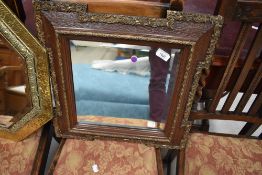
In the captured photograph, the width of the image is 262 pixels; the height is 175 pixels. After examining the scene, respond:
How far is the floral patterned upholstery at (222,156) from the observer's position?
0.91 m

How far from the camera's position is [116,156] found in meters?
0.92

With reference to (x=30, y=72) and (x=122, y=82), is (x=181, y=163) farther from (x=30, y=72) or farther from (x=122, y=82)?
(x=30, y=72)

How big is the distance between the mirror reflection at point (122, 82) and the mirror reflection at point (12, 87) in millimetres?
160

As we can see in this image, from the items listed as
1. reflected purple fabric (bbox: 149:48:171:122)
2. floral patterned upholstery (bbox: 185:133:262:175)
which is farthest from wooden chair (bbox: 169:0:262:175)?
reflected purple fabric (bbox: 149:48:171:122)

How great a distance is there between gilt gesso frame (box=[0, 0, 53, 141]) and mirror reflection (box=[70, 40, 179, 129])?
9cm

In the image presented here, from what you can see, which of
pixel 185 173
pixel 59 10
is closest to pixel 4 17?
pixel 59 10

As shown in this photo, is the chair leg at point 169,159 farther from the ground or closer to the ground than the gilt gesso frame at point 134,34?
closer to the ground

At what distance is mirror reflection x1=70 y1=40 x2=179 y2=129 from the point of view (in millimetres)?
727

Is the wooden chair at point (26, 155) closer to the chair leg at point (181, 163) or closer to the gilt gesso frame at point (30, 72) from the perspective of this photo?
the gilt gesso frame at point (30, 72)

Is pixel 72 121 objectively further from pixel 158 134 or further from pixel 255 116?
pixel 255 116

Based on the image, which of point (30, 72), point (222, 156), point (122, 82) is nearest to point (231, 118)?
point (222, 156)

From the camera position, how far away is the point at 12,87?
830mm

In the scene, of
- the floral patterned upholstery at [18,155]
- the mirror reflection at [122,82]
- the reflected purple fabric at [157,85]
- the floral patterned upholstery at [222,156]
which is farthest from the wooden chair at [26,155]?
the floral patterned upholstery at [222,156]

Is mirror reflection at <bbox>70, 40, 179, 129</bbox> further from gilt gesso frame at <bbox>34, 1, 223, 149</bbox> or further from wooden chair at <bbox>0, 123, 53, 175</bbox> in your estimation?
wooden chair at <bbox>0, 123, 53, 175</bbox>
